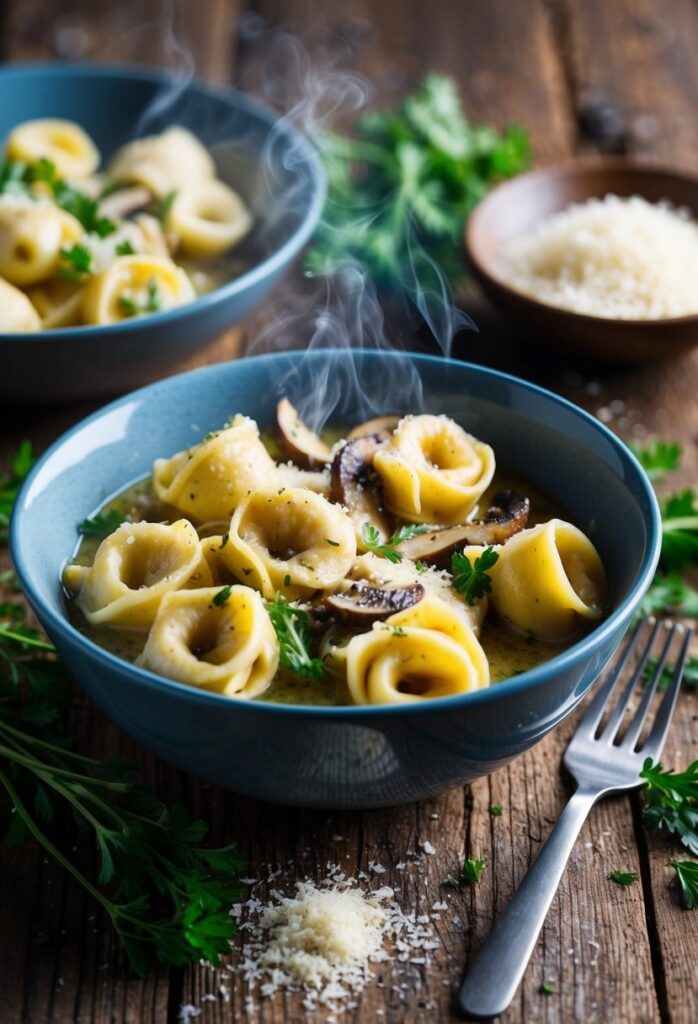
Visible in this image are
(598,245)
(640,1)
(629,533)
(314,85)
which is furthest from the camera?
(640,1)

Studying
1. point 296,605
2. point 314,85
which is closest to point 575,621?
point 296,605

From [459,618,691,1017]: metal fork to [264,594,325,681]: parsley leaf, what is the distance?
26.0 inches

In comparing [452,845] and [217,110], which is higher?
[217,110]

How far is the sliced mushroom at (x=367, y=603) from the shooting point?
296 centimetres

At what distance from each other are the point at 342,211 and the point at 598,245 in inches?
46.2

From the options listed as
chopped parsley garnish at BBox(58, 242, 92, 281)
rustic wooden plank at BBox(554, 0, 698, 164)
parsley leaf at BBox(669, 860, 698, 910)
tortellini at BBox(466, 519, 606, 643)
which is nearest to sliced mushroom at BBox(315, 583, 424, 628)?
tortellini at BBox(466, 519, 606, 643)

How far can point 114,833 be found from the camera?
112 inches

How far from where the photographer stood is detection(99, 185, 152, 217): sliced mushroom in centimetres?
491

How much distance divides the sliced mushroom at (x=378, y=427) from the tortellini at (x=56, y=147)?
7.22ft

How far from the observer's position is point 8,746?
3.19m

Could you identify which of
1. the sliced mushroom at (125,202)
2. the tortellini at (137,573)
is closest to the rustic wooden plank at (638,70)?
the sliced mushroom at (125,202)

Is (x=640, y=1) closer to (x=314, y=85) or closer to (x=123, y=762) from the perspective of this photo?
(x=314, y=85)

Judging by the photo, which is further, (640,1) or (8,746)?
(640,1)

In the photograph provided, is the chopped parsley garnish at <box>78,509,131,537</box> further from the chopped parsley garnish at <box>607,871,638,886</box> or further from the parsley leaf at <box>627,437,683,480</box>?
the parsley leaf at <box>627,437,683,480</box>
